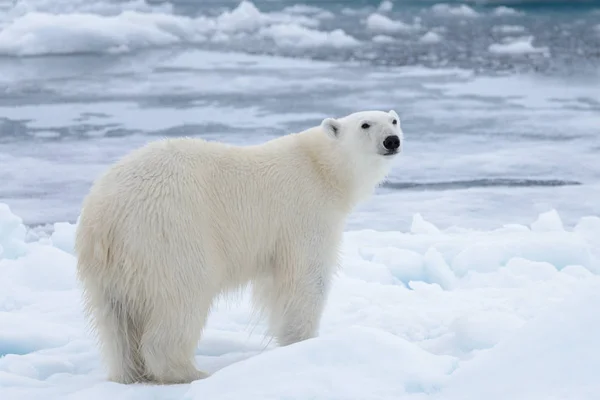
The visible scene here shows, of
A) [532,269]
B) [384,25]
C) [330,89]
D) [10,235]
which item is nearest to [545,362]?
[532,269]

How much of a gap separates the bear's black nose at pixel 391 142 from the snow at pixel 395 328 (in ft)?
2.60

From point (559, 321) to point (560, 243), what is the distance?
274 cm

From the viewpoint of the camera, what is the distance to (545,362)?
7.67 feet

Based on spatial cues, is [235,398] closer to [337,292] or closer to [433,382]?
[433,382]

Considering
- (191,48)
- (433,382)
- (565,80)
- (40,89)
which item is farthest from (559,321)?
(191,48)

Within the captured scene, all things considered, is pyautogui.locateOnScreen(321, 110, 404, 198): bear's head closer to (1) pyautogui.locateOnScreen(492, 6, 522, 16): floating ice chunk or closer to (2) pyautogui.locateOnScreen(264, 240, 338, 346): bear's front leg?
(2) pyautogui.locateOnScreen(264, 240, 338, 346): bear's front leg

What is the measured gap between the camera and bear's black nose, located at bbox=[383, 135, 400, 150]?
352cm

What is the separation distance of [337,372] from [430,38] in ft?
40.4

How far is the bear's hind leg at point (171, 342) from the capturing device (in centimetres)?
301

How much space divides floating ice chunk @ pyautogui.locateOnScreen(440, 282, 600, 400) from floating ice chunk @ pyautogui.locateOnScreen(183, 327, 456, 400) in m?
0.11

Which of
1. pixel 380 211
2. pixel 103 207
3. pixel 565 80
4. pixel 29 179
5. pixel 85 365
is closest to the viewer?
pixel 103 207

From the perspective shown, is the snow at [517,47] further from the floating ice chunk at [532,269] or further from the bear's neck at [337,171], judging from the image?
the bear's neck at [337,171]

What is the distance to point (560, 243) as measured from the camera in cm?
509

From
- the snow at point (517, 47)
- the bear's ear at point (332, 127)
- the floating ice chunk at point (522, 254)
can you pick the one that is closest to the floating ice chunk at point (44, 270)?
the bear's ear at point (332, 127)
